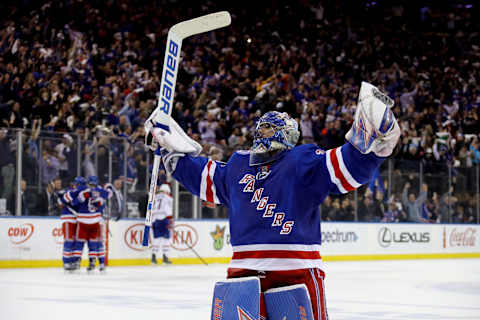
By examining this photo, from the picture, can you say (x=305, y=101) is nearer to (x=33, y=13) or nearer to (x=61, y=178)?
(x=33, y=13)

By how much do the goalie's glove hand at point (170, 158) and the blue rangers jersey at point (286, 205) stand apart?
0.33 metres

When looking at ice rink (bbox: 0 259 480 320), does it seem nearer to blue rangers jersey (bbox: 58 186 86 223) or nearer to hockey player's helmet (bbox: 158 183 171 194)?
blue rangers jersey (bbox: 58 186 86 223)

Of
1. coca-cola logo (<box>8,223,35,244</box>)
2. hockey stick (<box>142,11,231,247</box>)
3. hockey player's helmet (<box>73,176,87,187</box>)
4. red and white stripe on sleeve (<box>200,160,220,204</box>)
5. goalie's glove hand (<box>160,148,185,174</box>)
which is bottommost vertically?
coca-cola logo (<box>8,223,35,244</box>)

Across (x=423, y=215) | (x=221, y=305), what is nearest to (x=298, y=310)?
(x=221, y=305)

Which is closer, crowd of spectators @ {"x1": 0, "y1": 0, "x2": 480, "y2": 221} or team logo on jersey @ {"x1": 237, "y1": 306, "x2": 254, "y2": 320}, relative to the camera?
team logo on jersey @ {"x1": 237, "y1": 306, "x2": 254, "y2": 320}

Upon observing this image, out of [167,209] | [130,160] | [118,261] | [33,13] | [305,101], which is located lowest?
[118,261]

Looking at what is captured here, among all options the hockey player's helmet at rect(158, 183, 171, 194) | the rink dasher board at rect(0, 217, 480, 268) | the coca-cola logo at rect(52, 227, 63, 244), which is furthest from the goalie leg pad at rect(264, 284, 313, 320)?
the hockey player's helmet at rect(158, 183, 171, 194)

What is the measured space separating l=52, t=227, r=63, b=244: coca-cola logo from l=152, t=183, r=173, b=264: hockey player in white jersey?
165cm

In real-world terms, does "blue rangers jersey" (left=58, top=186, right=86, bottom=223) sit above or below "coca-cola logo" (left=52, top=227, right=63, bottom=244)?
above

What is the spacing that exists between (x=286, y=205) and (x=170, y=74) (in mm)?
970

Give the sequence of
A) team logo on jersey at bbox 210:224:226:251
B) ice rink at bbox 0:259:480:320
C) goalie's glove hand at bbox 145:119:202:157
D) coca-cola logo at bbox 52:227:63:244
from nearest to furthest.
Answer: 1. goalie's glove hand at bbox 145:119:202:157
2. ice rink at bbox 0:259:480:320
3. coca-cola logo at bbox 52:227:63:244
4. team logo on jersey at bbox 210:224:226:251

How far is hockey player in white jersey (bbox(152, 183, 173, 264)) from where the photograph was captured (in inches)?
567

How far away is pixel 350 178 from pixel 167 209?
11575 mm

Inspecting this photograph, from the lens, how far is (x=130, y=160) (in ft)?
46.1
